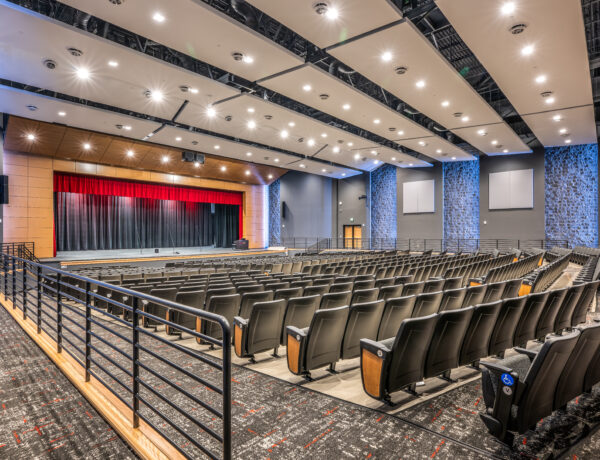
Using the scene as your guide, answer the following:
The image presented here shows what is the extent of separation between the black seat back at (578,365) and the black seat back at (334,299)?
205 centimetres

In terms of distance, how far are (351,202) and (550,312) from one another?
737 inches

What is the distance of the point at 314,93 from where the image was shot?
30.9 ft

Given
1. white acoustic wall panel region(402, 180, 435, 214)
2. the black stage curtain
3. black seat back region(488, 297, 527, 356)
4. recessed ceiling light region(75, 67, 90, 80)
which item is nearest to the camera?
black seat back region(488, 297, 527, 356)

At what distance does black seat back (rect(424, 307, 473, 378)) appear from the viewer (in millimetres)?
2609

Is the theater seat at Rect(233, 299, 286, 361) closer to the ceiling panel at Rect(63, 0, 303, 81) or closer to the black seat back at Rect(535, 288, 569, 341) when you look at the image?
the black seat back at Rect(535, 288, 569, 341)

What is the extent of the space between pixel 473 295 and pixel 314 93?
23.4 ft

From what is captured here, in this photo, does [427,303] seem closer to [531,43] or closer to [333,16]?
[333,16]

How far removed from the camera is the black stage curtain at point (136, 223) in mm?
18703

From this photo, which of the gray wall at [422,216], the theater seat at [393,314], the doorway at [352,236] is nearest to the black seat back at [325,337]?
the theater seat at [393,314]

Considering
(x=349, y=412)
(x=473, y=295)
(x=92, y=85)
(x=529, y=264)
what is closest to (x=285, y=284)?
(x=473, y=295)

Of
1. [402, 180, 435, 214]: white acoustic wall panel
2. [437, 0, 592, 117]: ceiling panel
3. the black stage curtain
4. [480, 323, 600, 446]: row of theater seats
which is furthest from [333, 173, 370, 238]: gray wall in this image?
[480, 323, 600, 446]: row of theater seats

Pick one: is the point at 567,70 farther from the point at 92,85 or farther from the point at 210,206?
the point at 210,206

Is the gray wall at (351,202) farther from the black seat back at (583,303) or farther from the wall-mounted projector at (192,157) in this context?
the black seat back at (583,303)

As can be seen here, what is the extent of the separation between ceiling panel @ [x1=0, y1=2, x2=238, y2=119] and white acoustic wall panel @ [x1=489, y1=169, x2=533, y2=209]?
1353 centimetres
